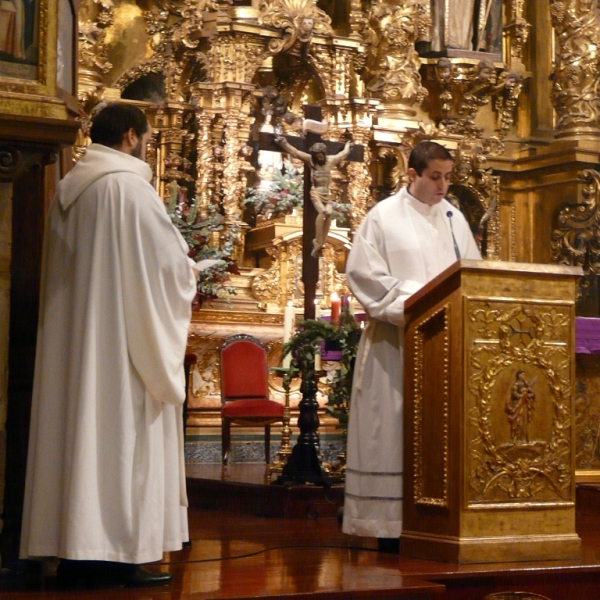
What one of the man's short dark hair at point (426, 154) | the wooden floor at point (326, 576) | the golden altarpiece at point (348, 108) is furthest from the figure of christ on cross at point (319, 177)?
the wooden floor at point (326, 576)

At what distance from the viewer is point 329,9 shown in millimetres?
11852

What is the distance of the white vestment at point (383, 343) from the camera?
16.5ft

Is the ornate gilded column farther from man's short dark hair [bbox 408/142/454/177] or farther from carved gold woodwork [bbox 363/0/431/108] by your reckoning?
man's short dark hair [bbox 408/142/454/177]

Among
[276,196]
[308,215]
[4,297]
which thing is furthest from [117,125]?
[276,196]

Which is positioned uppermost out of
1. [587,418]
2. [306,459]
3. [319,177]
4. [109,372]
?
[319,177]

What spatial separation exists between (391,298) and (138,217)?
1339 mm

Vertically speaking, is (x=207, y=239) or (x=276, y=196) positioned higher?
(x=276, y=196)

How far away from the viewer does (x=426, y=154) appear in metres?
5.15

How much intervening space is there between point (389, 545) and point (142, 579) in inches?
53.6

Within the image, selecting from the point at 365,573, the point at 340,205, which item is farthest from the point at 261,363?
the point at 365,573

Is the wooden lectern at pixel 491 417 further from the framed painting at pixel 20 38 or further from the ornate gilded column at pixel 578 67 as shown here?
the ornate gilded column at pixel 578 67

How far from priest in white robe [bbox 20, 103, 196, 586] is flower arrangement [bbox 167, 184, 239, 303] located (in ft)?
15.3

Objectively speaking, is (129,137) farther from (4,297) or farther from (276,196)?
(276,196)

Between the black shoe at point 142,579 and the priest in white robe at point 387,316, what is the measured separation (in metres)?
1.17
